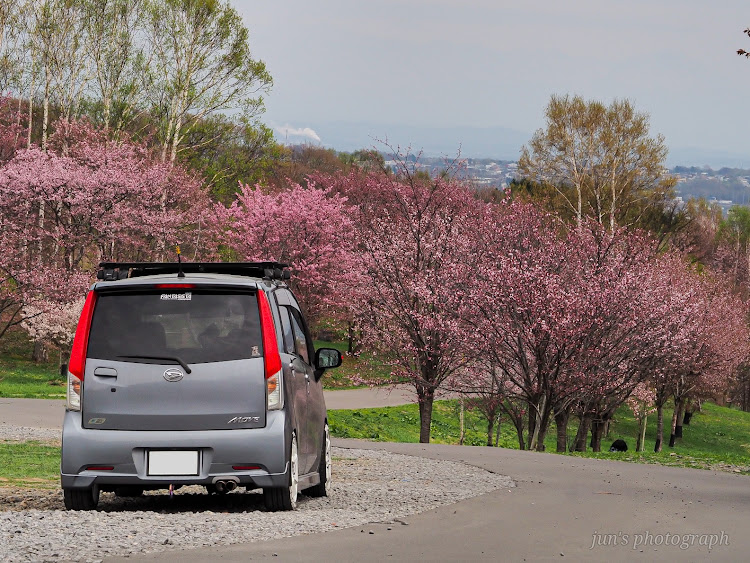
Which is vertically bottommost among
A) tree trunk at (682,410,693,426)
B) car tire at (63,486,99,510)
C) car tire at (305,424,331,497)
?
tree trunk at (682,410,693,426)

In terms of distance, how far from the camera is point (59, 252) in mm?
49000

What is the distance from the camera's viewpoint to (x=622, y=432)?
56.9 metres

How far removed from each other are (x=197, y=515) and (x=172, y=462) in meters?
0.47

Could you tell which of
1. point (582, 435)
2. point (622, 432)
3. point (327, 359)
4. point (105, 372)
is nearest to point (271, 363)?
point (105, 372)

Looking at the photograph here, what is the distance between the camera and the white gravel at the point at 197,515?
739 centimetres

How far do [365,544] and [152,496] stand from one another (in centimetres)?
427

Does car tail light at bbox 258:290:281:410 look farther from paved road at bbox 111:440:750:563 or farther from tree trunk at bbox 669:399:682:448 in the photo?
tree trunk at bbox 669:399:682:448

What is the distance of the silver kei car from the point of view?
29.8 ft

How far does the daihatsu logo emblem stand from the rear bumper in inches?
16.9

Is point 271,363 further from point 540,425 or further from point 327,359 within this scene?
point 540,425

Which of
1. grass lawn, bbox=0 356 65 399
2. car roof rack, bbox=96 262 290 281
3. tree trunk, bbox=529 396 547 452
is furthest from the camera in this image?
grass lawn, bbox=0 356 65 399

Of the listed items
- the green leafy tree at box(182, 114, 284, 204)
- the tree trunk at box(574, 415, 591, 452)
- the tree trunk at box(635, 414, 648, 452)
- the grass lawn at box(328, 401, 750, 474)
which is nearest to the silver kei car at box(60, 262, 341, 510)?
the grass lawn at box(328, 401, 750, 474)

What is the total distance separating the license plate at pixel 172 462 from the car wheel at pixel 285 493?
28.5 inches

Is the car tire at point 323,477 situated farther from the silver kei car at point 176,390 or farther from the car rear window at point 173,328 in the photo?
the car rear window at point 173,328
